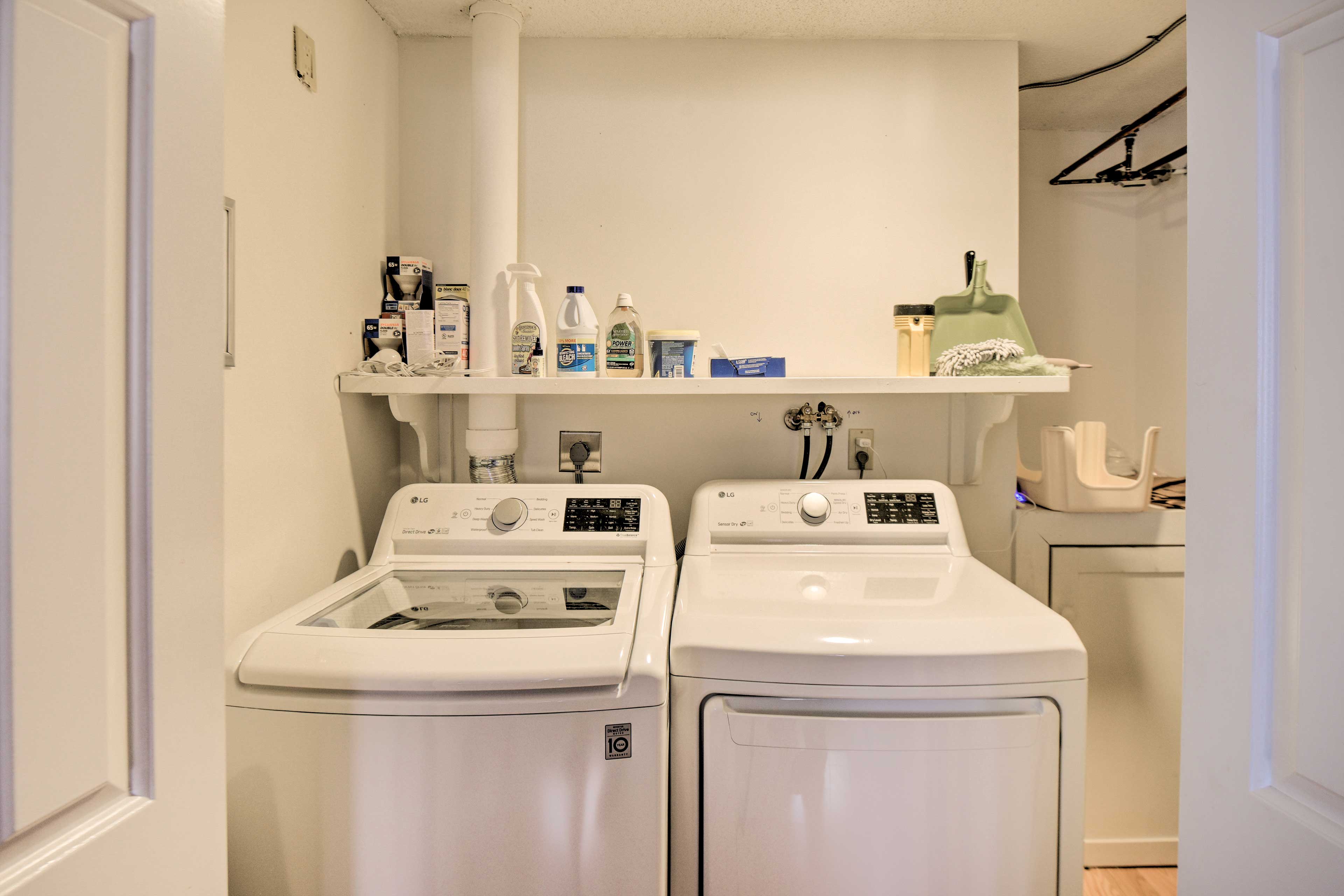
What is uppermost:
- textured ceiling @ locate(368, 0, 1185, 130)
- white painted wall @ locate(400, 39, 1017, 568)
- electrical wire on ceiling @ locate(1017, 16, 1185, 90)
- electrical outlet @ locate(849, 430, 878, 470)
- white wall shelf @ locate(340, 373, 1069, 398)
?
textured ceiling @ locate(368, 0, 1185, 130)

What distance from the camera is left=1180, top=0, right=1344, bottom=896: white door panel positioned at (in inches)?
18.6

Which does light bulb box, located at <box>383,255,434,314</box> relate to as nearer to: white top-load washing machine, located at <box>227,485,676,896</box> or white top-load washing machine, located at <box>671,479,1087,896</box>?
white top-load washing machine, located at <box>227,485,676,896</box>

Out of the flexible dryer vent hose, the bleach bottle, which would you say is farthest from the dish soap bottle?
the flexible dryer vent hose

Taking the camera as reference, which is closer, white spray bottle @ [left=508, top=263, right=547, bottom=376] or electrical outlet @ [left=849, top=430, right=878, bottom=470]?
white spray bottle @ [left=508, top=263, right=547, bottom=376]

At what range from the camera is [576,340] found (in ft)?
5.41

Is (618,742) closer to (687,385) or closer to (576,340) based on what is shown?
(687,385)

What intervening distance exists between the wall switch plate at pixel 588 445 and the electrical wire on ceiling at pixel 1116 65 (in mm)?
1543

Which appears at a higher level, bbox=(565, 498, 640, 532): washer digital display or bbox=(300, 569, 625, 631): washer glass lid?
bbox=(565, 498, 640, 532): washer digital display

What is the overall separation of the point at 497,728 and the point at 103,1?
891mm

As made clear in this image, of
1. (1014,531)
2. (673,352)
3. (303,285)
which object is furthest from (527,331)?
(1014,531)

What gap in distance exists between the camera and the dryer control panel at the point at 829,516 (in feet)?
5.22

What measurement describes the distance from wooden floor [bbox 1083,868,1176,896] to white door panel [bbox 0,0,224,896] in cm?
206

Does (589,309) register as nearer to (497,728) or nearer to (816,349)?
(816,349)

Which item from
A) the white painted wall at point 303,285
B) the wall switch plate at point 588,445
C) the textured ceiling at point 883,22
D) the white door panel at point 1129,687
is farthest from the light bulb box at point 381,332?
the white door panel at point 1129,687
